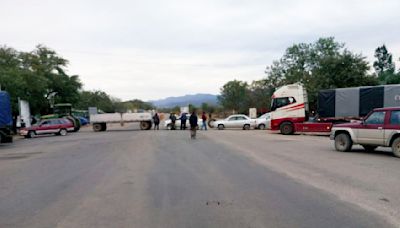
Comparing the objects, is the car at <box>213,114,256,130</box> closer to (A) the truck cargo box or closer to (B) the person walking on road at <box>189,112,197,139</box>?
(A) the truck cargo box

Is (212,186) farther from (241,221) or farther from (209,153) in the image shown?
(209,153)

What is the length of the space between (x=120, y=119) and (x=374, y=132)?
1143 inches

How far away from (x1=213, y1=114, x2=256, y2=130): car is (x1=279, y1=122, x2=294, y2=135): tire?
7.96 m

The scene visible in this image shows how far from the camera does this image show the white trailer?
39.2m

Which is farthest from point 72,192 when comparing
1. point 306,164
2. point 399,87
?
point 399,87

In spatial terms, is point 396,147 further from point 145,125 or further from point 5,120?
point 145,125

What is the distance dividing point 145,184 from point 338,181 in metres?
4.52

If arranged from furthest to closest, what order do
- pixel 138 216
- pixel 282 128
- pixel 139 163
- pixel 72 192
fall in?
pixel 282 128
pixel 139 163
pixel 72 192
pixel 138 216

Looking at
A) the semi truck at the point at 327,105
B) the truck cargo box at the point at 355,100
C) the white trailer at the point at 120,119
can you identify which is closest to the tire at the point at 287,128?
the semi truck at the point at 327,105

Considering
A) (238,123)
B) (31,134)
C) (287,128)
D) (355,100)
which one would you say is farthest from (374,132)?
(31,134)

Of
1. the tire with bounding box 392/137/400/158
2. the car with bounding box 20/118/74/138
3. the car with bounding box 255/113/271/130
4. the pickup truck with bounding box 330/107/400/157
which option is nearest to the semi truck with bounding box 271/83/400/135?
the car with bounding box 255/113/271/130

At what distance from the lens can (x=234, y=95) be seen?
80.9 m

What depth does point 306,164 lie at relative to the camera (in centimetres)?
1193

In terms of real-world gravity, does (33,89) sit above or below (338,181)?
above
